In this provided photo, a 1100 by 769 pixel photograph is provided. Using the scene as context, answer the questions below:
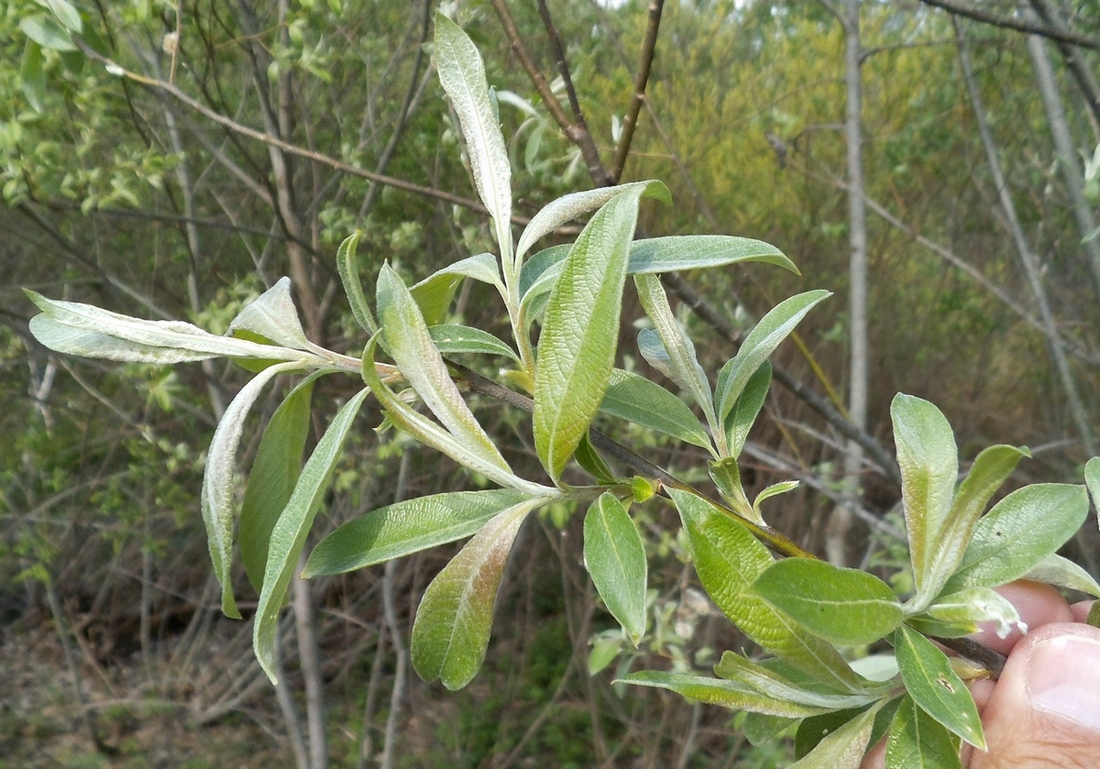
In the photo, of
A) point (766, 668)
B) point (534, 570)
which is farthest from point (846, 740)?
point (534, 570)

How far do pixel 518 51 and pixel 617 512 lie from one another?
796mm

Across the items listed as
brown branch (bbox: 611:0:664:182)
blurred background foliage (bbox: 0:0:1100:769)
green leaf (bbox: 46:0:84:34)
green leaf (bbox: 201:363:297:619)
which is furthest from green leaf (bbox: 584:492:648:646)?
blurred background foliage (bbox: 0:0:1100:769)

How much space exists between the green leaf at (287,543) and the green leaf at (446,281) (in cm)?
18

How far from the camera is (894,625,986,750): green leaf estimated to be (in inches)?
17.8

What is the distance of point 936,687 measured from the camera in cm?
47

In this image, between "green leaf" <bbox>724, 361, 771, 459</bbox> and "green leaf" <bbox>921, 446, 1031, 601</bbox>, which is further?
"green leaf" <bbox>724, 361, 771, 459</bbox>

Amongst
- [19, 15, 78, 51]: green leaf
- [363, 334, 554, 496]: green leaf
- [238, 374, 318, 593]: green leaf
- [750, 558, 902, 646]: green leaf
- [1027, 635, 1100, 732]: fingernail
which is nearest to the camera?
[750, 558, 902, 646]: green leaf

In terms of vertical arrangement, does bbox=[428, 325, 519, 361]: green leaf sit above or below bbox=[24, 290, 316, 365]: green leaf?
below

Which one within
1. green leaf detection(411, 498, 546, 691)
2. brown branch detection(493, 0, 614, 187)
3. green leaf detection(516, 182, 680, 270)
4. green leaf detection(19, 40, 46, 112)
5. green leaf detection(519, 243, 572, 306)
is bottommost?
green leaf detection(411, 498, 546, 691)

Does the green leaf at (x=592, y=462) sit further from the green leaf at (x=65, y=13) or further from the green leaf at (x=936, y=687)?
the green leaf at (x=65, y=13)

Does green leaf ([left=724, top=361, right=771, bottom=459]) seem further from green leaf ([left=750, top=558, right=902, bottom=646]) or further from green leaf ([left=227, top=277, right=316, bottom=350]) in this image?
green leaf ([left=227, top=277, right=316, bottom=350])

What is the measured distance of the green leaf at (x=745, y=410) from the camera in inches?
25.2

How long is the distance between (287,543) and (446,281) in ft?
0.98

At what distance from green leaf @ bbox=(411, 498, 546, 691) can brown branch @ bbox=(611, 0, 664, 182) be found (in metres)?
0.70
